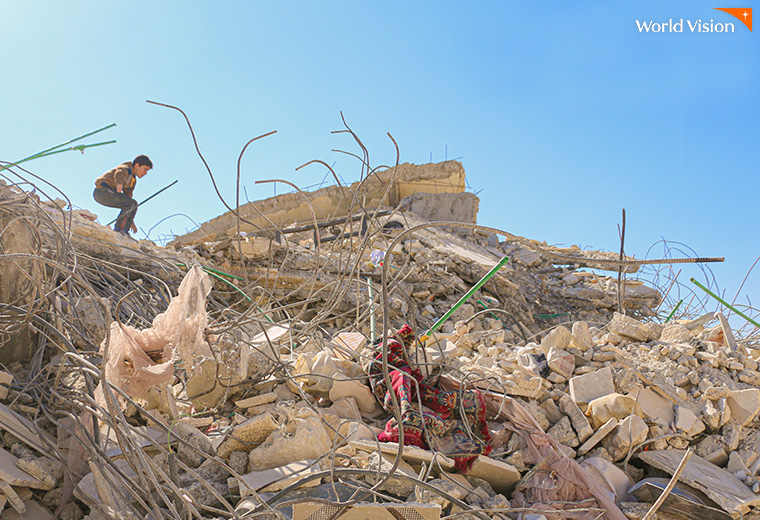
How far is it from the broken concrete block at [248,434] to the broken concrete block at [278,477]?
20cm

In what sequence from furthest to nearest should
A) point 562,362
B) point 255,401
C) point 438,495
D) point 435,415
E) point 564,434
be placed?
point 562,362 < point 564,434 < point 255,401 < point 435,415 < point 438,495

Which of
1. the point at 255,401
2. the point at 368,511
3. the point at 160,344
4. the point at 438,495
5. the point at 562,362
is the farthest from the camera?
the point at 562,362

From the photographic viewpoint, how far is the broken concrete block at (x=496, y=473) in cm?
300

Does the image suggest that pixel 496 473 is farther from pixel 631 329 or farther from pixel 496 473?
pixel 631 329

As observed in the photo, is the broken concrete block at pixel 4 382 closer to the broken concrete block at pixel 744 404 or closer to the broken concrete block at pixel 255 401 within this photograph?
the broken concrete block at pixel 255 401

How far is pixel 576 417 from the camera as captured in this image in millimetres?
3604

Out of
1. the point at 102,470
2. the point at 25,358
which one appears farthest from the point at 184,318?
the point at 25,358

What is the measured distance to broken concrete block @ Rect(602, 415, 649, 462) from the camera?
11.4ft

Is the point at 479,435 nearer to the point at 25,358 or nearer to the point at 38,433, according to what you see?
the point at 38,433

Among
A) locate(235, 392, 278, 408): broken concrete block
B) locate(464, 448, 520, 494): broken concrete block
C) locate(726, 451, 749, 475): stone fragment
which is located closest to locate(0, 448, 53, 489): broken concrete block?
locate(235, 392, 278, 408): broken concrete block

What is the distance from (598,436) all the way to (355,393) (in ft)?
5.84

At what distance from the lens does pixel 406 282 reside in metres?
8.10

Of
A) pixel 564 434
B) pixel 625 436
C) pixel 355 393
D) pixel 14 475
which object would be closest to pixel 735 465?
pixel 625 436

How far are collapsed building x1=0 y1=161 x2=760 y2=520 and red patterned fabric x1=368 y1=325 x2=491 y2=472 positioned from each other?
0.7 inches
